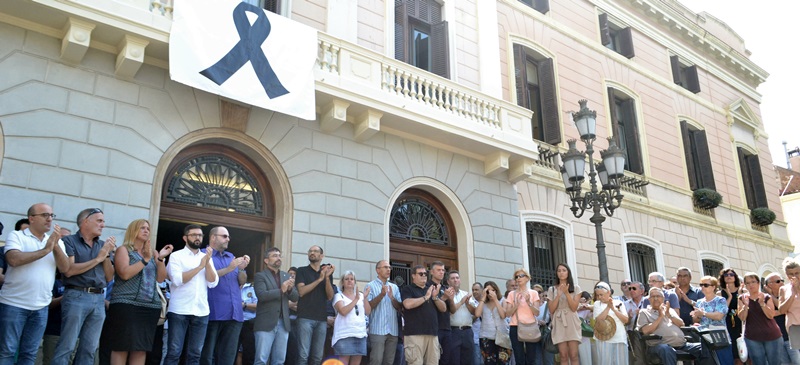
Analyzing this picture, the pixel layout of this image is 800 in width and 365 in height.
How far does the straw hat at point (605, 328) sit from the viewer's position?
8570 millimetres

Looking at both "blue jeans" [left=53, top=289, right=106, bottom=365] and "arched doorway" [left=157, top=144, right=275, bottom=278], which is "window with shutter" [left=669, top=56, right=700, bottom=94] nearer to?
"arched doorway" [left=157, top=144, right=275, bottom=278]

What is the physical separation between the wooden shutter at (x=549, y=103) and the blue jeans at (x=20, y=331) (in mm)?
11739

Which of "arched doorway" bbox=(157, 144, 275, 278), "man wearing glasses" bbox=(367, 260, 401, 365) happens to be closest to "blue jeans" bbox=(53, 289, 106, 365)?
"arched doorway" bbox=(157, 144, 275, 278)

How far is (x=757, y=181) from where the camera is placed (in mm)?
21969

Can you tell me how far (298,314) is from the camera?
7609 mm

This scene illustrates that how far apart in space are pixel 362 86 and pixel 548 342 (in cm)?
495

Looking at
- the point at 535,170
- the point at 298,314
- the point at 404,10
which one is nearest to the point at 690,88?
the point at 535,170

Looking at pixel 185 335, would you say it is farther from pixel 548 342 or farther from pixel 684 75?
pixel 684 75

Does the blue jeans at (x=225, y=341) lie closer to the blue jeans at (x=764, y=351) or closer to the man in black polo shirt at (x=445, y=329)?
the man in black polo shirt at (x=445, y=329)

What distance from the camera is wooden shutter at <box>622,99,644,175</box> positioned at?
17141mm

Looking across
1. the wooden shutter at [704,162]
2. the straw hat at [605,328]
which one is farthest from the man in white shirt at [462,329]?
the wooden shutter at [704,162]

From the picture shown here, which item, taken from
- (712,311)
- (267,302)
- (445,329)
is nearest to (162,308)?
(267,302)

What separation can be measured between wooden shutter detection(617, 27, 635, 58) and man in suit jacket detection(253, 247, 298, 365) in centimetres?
1445

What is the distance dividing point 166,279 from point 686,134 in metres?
17.1
